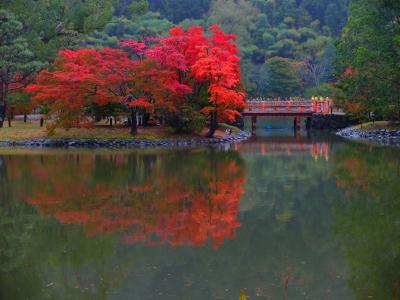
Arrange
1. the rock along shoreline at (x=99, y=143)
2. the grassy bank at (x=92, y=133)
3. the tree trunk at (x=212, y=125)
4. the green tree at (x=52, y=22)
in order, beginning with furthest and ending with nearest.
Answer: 1. the green tree at (x=52, y=22)
2. the tree trunk at (x=212, y=125)
3. the grassy bank at (x=92, y=133)
4. the rock along shoreline at (x=99, y=143)

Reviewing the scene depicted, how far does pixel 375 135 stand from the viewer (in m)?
36.4

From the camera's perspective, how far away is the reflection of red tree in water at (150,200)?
36.6 ft

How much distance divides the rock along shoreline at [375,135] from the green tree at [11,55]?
18986 mm

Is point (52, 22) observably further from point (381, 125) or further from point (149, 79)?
Answer: point (381, 125)

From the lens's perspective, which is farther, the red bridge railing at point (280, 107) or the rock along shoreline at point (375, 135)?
the red bridge railing at point (280, 107)

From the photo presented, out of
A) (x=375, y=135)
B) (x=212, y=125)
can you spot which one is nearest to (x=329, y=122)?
(x=375, y=135)

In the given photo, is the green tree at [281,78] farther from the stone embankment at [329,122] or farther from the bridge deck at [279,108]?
the bridge deck at [279,108]

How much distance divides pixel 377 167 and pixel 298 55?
4882 cm

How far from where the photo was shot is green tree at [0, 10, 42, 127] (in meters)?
32.6

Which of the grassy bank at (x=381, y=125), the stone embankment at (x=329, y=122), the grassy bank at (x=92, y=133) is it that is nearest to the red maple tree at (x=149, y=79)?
the grassy bank at (x=92, y=133)

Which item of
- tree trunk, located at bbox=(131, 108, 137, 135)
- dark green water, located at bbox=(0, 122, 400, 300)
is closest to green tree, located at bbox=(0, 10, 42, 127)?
tree trunk, located at bbox=(131, 108, 137, 135)

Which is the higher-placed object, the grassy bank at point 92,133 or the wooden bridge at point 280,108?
the wooden bridge at point 280,108

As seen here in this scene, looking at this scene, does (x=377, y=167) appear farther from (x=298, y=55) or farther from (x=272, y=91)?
(x=298, y=55)

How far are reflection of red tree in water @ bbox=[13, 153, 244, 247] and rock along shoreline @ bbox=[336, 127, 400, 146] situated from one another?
14841 millimetres
